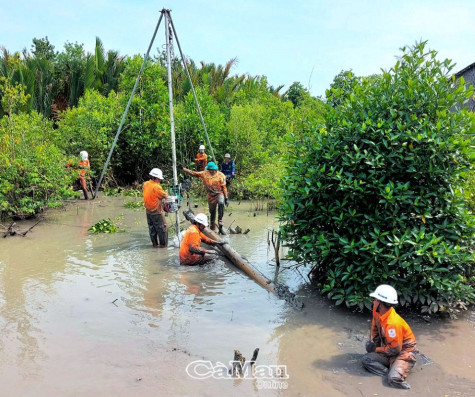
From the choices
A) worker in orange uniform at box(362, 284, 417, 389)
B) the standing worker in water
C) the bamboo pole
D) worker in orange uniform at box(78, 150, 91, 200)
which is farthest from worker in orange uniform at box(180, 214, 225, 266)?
worker in orange uniform at box(78, 150, 91, 200)

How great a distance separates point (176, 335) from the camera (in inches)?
220

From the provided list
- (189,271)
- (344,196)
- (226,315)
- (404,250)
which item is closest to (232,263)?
(189,271)

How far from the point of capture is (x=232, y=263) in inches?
340

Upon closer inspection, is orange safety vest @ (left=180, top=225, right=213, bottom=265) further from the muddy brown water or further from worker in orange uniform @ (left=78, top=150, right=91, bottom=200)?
worker in orange uniform @ (left=78, top=150, right=91, bottom=200)

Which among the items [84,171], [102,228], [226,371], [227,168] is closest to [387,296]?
[226,371]

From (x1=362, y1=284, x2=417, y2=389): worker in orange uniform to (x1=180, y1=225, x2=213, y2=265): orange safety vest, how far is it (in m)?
4.15

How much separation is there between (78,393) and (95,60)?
2226cm

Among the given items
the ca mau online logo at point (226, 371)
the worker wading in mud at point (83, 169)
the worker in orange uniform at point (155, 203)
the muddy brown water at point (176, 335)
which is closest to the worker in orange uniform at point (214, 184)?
the worker in orange uniform at point (155, 203)

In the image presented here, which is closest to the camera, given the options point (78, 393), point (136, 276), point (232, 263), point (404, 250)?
point (78, 393)

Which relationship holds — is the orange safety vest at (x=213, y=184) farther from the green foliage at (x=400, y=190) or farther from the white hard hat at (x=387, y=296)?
the white hard hat at (x=387, y=296)

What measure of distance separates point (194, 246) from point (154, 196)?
1869mm

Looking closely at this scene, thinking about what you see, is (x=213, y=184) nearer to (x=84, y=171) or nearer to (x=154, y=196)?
(x=154, y=196)

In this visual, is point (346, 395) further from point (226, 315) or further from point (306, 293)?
point (306, 293)

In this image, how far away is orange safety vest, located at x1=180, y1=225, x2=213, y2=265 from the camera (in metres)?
8.27
